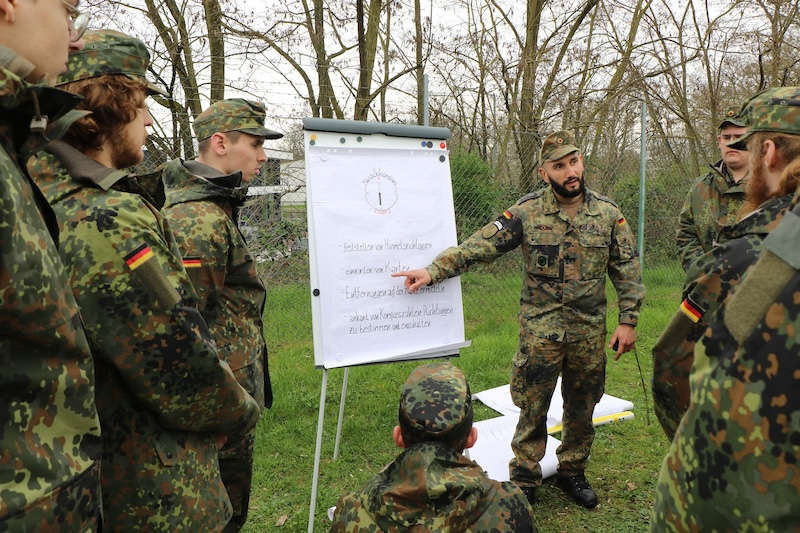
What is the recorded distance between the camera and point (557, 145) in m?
3.11

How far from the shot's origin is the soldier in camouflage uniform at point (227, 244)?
1.98m

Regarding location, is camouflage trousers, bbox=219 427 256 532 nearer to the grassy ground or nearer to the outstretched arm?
the grassy ground

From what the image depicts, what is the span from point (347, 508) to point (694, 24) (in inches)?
417

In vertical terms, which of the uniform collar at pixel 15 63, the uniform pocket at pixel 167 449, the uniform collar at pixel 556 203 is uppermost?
the uniform collar at pixel 15 63

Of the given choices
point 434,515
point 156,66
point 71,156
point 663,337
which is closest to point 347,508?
point 434,515

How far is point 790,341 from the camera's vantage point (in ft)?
2.63

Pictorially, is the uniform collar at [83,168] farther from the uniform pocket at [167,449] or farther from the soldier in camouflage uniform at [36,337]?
the uniform pocket at [167,449]

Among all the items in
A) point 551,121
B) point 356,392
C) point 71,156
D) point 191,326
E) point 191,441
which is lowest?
point 356,392

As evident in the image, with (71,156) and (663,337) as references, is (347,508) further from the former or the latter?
(71,156)

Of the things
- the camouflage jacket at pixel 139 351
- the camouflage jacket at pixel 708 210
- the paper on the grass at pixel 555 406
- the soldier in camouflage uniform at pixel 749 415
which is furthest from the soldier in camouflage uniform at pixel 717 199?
the camouflage jacket at pixel 139 351

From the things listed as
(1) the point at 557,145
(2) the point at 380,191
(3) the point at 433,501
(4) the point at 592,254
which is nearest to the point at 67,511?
(3) the point at 433,501

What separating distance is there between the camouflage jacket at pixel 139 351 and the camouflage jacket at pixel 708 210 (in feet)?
10.7

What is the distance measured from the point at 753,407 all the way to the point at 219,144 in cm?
217

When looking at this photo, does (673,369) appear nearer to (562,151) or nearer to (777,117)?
(777,117)
